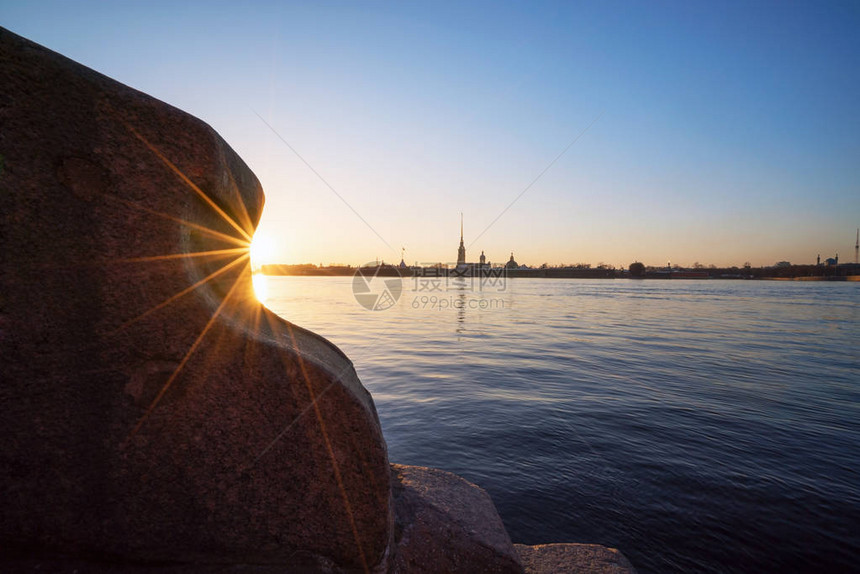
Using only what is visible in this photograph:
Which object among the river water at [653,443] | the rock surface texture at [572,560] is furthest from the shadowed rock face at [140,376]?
the river water at [653,443]

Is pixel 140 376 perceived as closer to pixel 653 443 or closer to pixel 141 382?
pixel 141 382

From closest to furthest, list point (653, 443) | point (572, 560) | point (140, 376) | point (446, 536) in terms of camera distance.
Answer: point (140, 376) < point (446, 536) < point (572, 560) < point (653, 443)

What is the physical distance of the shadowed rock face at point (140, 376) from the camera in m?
1.40

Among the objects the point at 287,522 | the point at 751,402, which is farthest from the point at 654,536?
the point at 751,402

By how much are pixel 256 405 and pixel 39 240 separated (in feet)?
3.42

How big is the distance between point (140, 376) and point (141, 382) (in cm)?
3

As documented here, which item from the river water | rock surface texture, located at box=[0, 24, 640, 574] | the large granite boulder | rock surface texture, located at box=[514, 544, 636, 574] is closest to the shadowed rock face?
rock surface texture, located at box=[0, 24, 640, 574]

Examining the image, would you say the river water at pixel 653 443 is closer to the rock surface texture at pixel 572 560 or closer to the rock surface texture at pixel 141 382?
the rock surface texture at pixel 572 560

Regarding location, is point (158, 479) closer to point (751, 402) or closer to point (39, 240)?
point (39, 240)

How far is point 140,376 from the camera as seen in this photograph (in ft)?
5.08

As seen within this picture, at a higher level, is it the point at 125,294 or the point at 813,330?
the point at 125,294

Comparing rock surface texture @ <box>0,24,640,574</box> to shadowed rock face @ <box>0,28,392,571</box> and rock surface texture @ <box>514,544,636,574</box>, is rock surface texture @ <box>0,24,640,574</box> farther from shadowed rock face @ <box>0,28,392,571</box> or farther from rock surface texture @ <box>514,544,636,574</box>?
rock surface texture @ <box>514,544,636,574</box>

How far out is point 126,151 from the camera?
57.7 inches

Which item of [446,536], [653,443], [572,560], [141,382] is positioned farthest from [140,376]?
[653,443]
